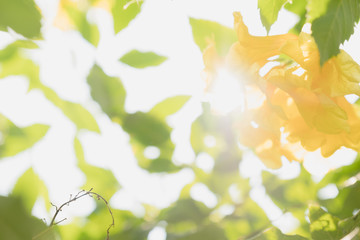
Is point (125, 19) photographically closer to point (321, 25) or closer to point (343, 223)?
point (321, 25)

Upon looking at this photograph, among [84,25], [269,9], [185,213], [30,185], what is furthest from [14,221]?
[84,25]

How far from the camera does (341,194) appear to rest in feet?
1.98

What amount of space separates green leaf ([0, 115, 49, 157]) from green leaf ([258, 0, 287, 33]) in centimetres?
45

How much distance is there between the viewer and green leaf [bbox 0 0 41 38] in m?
0.45

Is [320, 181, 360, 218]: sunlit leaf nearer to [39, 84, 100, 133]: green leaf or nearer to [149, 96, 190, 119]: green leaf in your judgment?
[149, 96, 190, 119]: green leaf

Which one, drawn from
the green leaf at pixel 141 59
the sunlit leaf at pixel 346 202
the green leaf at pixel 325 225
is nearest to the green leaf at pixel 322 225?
the green leaf at pixel 325 225

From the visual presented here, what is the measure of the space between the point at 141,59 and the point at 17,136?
304 millimetres

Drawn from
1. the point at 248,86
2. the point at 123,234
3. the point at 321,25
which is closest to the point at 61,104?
the point at 123,234

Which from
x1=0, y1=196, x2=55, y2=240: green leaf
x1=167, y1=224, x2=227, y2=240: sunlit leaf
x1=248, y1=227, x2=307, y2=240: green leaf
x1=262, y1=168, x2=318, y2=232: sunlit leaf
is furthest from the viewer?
x1=262, y1=168, x2=318, y2=232: sunlit leaf

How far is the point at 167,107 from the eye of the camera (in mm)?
791

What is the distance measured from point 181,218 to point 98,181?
0.66ft

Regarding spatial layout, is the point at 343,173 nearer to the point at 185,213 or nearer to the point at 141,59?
the point at 185,213

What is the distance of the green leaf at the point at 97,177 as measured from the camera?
0.78 m

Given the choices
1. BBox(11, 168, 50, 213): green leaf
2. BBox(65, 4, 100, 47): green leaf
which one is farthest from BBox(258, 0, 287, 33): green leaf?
BBox(65, 4, 100, 47): green leaf
